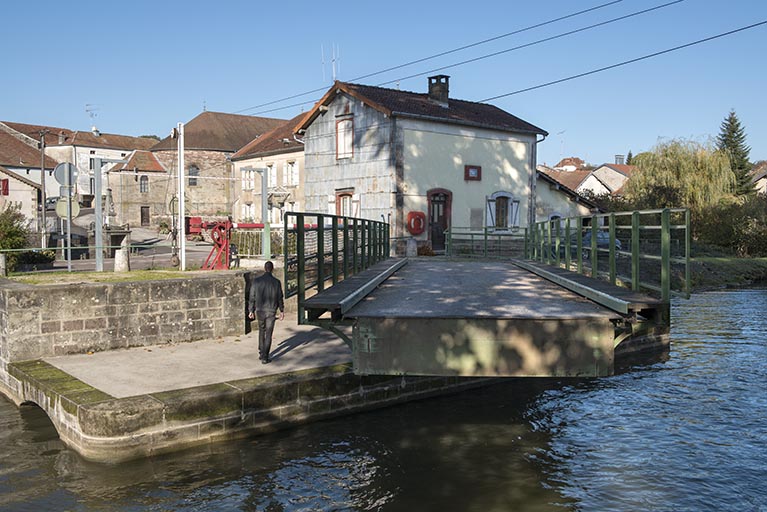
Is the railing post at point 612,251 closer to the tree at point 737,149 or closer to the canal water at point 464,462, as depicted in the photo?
the canal water at point 464,462

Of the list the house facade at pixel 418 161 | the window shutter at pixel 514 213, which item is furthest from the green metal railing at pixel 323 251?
the window shutter at pixel 514 213

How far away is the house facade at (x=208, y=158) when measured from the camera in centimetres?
5441

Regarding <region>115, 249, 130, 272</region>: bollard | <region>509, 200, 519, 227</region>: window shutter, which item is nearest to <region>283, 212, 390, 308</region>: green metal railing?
<region>115, 249, 130, 272</region>: bollard

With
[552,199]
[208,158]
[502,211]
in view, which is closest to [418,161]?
[502,211]

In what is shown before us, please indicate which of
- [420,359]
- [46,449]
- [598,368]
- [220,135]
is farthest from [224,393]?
[220,135]

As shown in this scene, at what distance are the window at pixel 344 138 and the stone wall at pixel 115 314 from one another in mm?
17365

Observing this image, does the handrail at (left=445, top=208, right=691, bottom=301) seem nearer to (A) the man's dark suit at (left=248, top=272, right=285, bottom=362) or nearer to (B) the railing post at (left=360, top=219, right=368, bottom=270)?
(B) the railing post at (left=360, top=219, right=368, bottom=270)

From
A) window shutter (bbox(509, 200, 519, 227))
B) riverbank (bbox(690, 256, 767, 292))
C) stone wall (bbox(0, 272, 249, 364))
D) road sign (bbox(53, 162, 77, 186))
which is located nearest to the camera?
stone wall (bbox(0, 272, 249, 364))

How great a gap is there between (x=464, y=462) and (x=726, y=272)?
30.8 metres

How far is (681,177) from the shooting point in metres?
44.8

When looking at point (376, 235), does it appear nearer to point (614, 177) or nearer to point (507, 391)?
point (507, 391)

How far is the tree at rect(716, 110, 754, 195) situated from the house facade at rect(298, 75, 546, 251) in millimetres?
37758

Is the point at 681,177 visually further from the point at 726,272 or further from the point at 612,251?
the point at 612,251

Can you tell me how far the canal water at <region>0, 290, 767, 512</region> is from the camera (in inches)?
298
